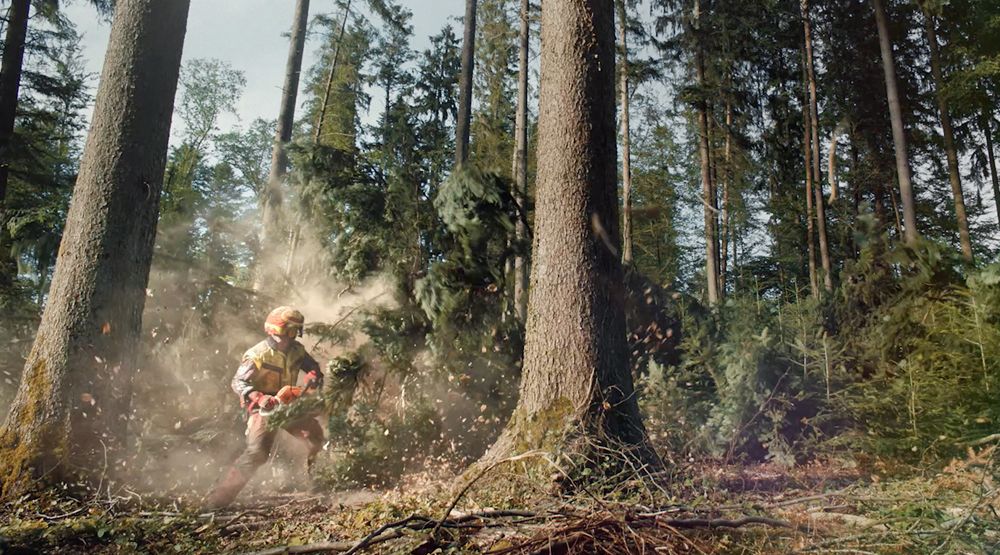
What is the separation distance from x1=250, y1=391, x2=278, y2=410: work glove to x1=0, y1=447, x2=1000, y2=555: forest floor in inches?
73.7

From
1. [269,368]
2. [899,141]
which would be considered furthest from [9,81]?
[899,141]

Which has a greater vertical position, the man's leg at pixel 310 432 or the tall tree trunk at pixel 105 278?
the tall tree trunk at pixel 105 278

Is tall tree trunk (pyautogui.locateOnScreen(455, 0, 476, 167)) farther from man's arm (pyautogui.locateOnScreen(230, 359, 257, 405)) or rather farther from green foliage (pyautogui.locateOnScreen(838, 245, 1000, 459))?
green foliage (pyautogui.locateOnScreen(838, 245, 1000, 459))

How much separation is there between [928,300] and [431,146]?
19772mm

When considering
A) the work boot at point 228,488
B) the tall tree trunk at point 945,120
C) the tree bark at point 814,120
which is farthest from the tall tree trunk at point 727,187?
the work boot at point 228,488

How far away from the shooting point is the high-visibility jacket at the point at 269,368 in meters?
7.06

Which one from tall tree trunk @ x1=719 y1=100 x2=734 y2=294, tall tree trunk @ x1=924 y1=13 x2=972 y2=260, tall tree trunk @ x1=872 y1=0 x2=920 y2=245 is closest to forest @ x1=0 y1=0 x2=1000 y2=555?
tall tree trunk @ x1=872 y1=0 x2=920 y2=245

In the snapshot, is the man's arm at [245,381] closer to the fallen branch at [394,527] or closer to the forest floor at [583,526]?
the forest floor at [583,526]

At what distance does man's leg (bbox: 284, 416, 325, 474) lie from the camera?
23.6ft

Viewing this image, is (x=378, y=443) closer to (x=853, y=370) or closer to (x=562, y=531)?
(x=562, y=531)

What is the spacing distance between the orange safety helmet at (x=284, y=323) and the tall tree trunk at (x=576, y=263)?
10.1 ft

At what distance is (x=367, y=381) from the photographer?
755 centimetres

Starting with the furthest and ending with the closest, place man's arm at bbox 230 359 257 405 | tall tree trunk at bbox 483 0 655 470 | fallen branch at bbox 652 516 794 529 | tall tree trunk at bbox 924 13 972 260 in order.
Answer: tall tree trunk at bbox 924 13 972 260 → man's arm at bbox 230 359 257 405 → tall tree trunk at bbox 483 0 655 470 → fallen branch at bbox 652 516 794 529

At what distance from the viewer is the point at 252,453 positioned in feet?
22.1
